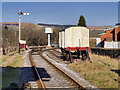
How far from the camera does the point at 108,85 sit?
7.95 m

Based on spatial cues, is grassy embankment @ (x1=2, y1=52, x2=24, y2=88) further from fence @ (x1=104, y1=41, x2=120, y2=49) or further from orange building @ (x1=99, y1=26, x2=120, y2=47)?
orange building @ (x1=99, y1=26, x2=120, y2=47)

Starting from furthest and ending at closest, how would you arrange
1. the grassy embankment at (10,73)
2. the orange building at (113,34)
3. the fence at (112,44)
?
the orange building at (113,34) < the fence at (112,44) < the grassy embankment at (10,73)

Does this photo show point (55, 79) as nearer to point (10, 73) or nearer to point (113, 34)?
point (10, 73)

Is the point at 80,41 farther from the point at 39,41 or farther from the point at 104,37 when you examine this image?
the point at 39,41

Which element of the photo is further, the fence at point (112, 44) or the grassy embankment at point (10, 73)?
the fence at point (112, 44)

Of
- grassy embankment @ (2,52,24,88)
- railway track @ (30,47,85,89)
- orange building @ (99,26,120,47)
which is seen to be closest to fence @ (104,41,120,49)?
orange building @ (99,26,120,47)

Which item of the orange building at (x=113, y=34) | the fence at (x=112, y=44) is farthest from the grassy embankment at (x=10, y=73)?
the orange building at (x=113, y=34)

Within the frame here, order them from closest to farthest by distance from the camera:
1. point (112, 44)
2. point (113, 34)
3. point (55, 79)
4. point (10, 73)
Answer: point (55, 79) → point (10, 73) → point (112, 44) → point (113, 34)

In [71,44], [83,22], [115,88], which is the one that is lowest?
[115,88]

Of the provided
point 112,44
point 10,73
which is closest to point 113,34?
point 112,44

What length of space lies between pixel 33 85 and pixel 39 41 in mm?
63231

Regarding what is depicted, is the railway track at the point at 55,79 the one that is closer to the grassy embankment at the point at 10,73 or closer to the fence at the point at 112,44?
the grassy embankment at the point at 10,73

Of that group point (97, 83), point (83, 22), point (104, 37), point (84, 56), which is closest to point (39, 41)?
point (83, 22)

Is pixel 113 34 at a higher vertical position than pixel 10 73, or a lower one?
higher
